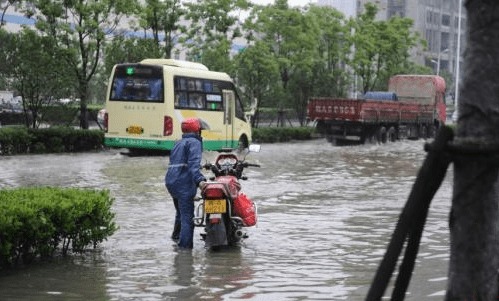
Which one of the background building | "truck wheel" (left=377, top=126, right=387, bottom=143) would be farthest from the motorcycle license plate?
the background building

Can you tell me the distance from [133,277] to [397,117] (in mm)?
31945

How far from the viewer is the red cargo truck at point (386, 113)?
3572cm

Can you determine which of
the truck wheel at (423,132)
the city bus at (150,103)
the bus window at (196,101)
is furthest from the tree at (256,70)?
the city bus at (150,103)

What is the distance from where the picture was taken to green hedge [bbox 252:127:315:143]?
118 feet

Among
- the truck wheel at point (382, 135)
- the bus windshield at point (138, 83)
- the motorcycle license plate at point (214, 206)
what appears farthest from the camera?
the truck wheel at point (382, 135)

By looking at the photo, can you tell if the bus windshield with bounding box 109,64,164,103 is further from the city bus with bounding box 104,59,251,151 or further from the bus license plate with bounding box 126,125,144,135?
the bus license plate with bounding box 126,125,144,135

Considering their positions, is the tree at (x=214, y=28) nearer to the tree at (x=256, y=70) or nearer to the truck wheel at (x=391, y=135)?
the tree at (x=256, y=70)

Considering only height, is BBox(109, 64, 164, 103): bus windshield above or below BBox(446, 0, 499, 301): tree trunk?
above

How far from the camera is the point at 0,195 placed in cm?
857

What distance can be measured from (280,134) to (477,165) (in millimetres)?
35335

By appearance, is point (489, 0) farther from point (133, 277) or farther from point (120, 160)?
point (120, 160)

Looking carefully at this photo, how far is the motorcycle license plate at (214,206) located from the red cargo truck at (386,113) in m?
24.0

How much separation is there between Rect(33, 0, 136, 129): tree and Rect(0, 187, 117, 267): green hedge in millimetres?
19721

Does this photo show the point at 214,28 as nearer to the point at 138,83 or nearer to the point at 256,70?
the point at 256,70
